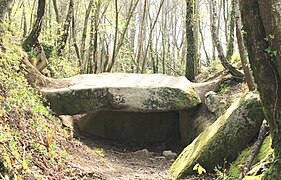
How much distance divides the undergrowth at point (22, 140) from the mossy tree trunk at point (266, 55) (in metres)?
2.95

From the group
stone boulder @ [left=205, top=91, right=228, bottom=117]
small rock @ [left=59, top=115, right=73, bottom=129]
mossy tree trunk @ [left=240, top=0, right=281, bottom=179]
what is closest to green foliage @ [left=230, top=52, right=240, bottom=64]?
stone boulder @ [left=205, top=91, right=228, bottom=117]

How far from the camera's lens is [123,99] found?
937 centimetres

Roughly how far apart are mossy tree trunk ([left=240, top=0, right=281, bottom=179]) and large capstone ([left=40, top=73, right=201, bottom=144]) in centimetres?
559

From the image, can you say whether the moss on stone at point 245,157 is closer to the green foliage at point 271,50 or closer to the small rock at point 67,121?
the green foliage at point 271,50

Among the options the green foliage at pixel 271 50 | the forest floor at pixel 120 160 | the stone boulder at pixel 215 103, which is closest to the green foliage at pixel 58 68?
the forest floor at pixel 120 160

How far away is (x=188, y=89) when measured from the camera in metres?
9.64

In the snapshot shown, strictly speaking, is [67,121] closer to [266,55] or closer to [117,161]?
[117,161]

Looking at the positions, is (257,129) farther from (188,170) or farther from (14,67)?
(14,67)

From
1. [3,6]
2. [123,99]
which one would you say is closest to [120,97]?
[123,99]

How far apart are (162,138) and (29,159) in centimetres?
726

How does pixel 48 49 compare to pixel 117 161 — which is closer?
pixel 117 161

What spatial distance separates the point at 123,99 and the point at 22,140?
4586 mm

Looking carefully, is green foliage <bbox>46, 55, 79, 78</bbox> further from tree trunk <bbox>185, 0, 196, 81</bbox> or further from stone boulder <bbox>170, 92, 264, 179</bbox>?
stone boulder <bbox>170, 92, 264, 179</bbox>

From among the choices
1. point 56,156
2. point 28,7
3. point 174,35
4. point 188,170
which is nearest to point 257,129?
point 188,170
